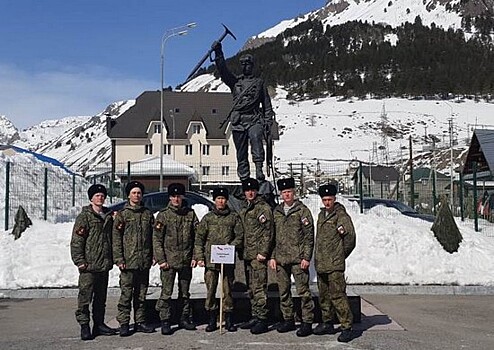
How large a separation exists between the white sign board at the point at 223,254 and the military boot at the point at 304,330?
1.24 meters

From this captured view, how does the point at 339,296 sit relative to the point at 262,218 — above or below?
below

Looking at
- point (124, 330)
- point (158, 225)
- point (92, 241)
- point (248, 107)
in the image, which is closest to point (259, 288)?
point (158, 225)

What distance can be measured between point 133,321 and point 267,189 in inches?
132

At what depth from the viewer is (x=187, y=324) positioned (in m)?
9.20

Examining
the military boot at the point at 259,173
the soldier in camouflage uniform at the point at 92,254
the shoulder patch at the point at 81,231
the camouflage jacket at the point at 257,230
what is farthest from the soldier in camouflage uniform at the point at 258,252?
the military boot at the point at 259,173

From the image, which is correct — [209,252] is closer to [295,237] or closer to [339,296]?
[295,237]

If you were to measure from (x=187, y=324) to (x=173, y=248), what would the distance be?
1103 millimetres

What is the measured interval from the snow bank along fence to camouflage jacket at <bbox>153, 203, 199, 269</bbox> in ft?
37.0

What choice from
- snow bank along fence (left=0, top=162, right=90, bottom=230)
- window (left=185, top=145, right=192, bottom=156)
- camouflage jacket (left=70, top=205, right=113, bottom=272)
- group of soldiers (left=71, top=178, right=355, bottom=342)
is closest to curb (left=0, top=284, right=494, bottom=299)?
group of soldiers (left=71, top=178, right=355, bottom=342)

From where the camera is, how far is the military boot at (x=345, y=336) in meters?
8.43

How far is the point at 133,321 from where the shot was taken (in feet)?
32.2

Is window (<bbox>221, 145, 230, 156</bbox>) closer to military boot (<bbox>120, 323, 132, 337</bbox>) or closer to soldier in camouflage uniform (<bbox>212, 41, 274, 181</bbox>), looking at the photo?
soldier in camouflage uniform (<bbox>212, 41, 274, 181</bbox>)

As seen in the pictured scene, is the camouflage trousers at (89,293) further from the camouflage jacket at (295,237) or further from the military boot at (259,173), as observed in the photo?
the military boot at (259,173)

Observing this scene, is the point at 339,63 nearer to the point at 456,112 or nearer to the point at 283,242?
the point at 456,112
